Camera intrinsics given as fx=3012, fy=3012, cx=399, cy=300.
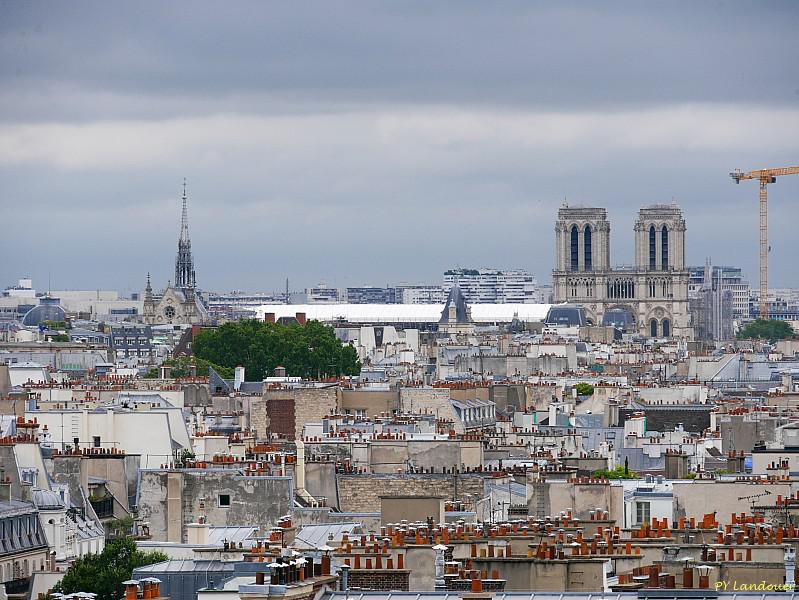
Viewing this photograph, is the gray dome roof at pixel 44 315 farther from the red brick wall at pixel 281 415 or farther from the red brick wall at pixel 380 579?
the red brick wall at pixel 380 579

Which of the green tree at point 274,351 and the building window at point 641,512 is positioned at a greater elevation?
the green tree at point 274,351

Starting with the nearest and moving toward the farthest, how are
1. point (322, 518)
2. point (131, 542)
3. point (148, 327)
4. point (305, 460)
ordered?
point (131, 542), point (322, 518), point (305, 460), point (148, 327)

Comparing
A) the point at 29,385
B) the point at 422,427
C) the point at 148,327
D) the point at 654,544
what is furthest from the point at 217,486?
the point at 148,327

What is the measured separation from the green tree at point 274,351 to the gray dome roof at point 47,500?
68.3 m

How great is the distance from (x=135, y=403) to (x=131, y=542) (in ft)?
66.2

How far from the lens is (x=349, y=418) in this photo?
162 feet

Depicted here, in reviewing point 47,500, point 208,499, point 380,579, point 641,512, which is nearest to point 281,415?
point 47,500

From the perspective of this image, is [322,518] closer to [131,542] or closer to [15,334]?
[131,542]

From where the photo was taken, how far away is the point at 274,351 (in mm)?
109312

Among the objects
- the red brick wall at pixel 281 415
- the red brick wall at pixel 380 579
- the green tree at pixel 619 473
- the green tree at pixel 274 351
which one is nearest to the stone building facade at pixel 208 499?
the green tree at pixel 619 473

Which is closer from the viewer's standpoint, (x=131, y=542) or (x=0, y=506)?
(x=131, y=542)

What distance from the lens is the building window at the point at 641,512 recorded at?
29156 millimetres

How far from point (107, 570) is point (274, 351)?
84168mm

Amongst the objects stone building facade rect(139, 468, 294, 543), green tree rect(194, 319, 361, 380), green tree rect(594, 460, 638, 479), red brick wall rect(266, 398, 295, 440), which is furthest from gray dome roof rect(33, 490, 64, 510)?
green tree rect(194, 319, 361, 380)
